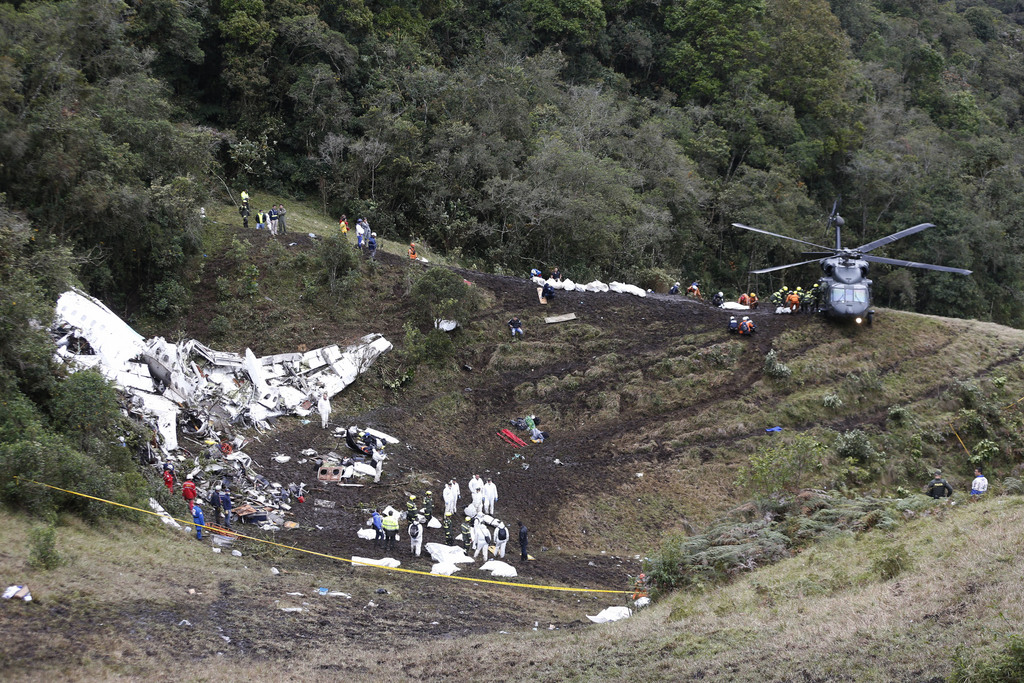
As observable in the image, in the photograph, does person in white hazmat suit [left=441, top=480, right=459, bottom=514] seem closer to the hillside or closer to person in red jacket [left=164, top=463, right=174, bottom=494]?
the hillside

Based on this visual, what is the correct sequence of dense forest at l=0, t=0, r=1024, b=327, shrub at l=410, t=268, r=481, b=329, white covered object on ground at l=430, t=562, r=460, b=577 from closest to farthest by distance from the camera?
white covered object on ground at l=430, t=562, r=460, b=577, dense forest at l=0, t=0, r=1024, b=327, shrub at l=410, t=268, r=481, b=329

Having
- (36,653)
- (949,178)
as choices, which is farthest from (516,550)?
(949,178)

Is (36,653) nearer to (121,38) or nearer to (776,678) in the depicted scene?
(776,678)

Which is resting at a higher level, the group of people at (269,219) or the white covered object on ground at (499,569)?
the group of people at (269,219)

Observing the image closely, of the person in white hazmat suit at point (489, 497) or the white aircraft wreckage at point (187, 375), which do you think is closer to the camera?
the person in white hazmat suit at point (489, 497)

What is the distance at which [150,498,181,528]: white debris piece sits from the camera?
58.7ft

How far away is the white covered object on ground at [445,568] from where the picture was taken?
18.7 m

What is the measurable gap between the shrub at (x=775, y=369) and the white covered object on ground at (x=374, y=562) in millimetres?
14153

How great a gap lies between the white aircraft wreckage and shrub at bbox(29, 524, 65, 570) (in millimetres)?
6397

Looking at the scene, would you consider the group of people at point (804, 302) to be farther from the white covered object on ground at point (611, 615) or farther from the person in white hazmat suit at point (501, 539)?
the white covered object on ground at point (611, 615)

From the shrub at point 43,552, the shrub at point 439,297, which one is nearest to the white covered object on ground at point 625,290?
the shrub at point 439,297

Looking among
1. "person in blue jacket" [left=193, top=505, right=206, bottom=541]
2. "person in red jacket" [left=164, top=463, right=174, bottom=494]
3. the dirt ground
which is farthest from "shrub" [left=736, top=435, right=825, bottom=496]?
"person in red jacket" [left=164, top=463, right=174, bottom=494]

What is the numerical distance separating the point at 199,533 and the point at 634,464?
12.0 m

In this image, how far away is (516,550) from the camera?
20781mm
